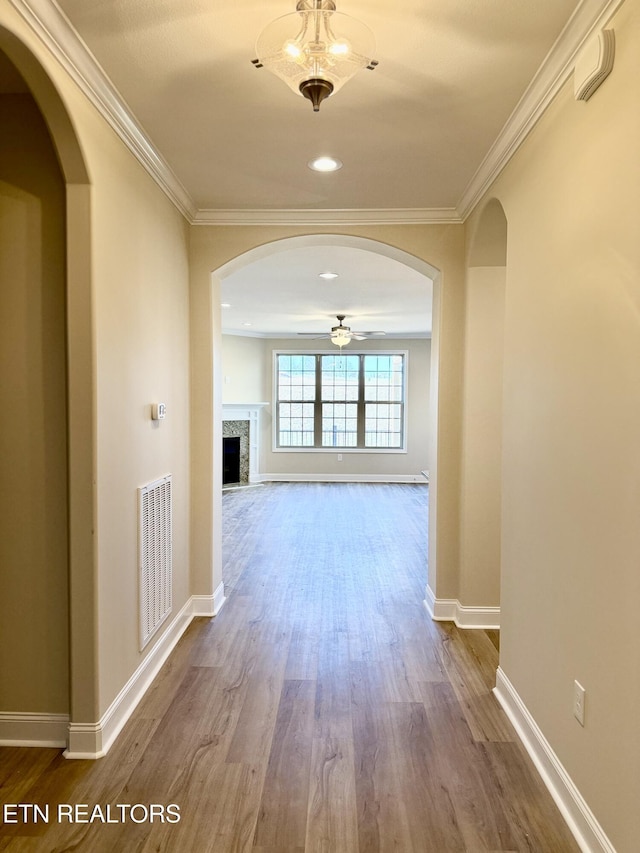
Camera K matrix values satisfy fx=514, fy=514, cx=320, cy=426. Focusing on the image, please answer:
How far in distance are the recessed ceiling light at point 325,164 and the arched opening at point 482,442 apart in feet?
3.46

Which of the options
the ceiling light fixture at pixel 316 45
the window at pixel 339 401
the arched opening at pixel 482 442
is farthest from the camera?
the window at pixel 339 401

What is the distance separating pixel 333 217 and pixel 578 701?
2.83m

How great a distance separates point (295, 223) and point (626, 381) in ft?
7.96

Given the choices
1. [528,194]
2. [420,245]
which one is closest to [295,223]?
[420,245]

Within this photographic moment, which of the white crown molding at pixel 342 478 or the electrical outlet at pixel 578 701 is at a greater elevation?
the electrical outlet at pixel 578 701

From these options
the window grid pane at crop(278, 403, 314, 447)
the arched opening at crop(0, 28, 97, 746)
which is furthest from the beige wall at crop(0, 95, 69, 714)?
the window grid pane at crop(278, 403, 314, 447)

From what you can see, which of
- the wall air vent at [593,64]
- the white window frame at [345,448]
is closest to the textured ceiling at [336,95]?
the wall air vent at [593,64]

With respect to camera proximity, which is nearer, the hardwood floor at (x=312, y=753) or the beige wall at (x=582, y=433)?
the beige wall at (x=582, y=433)

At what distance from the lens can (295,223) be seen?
330cm

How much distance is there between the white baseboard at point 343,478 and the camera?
9.59 meters

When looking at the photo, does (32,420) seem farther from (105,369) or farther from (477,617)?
(477,617)

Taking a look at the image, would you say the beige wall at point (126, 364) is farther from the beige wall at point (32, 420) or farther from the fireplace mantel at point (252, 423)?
the fireplace mantel at point (252, 423)

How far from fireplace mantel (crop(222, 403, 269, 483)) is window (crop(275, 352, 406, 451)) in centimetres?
45

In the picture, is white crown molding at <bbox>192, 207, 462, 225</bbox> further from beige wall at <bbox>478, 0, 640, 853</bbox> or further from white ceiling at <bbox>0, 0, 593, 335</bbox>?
beige wall at <bbox>478, 0, 640, 853</bbox>
